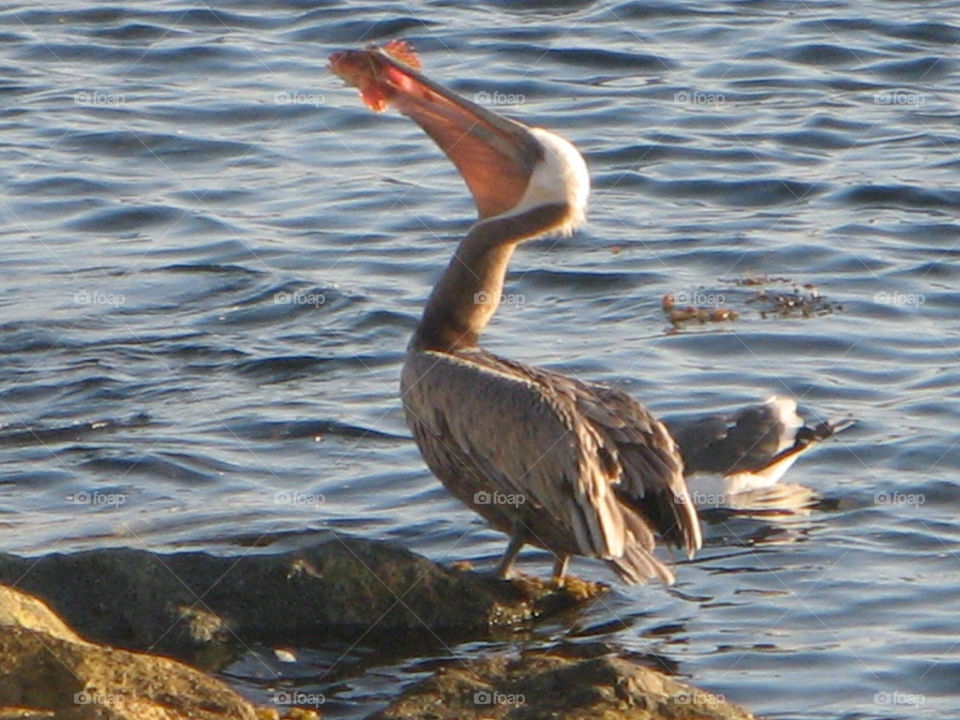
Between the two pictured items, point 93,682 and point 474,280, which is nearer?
Result: point 93,682

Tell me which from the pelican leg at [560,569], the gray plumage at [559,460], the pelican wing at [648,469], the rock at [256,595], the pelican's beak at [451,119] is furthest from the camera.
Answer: the pelican's beak at [451,119]

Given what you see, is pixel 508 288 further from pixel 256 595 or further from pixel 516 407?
pixel 256 595

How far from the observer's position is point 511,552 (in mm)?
7770

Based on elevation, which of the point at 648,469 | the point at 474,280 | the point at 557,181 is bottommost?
the point at 648,469

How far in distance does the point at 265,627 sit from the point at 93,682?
1.61 m

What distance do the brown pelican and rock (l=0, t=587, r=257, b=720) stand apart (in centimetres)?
217

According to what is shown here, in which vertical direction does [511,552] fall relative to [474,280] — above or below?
below

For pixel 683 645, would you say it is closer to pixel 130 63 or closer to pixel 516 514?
pixel 516 514

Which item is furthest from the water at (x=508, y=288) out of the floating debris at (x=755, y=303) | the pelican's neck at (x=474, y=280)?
the pelican's neck at (x=474, y=280)

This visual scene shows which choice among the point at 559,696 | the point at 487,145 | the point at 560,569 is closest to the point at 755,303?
the point at 487,145

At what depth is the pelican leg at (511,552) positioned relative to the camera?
305 inches

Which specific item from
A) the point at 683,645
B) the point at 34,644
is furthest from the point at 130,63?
the point at 34,644

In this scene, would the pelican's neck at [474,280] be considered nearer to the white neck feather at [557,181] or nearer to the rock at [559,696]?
the white neck feather at [557,181]

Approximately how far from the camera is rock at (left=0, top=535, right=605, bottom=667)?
7.00 m
